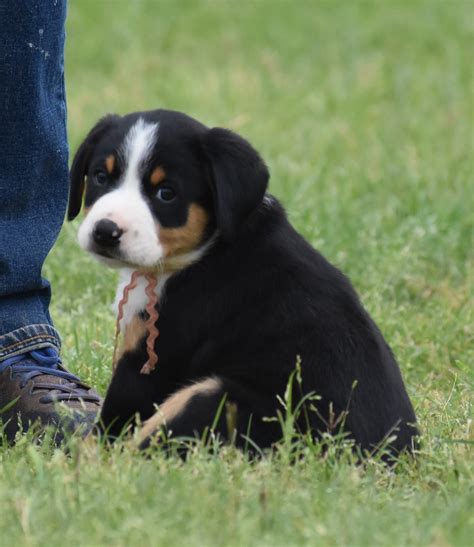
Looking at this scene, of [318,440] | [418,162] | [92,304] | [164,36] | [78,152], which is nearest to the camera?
[318,440]

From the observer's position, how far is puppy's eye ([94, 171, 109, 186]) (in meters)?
3.81

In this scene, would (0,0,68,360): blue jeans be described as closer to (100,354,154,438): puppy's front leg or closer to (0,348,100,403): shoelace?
(0,348,100,403): shoelace

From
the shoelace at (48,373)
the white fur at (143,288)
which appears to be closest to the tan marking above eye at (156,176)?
the white fur at (143,288)

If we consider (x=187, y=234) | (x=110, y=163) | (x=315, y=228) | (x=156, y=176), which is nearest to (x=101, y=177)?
(x=110, y=163)

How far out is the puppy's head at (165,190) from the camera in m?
3.67

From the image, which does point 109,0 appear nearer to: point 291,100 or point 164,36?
point 164,36

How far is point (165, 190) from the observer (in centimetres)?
372

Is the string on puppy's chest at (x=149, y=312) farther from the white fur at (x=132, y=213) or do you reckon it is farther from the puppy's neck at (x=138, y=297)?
the white fur at (x=132, y=213)

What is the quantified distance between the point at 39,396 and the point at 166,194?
910mm

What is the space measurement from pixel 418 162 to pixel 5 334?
4457 millimetres

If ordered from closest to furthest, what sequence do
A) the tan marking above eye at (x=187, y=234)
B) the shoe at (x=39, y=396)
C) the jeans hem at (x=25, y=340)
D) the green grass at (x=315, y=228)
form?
the green grass at (x=315, y=228) < the tan marking above eye at (x=187, y=234) < the shoe at (x=39, y=396) < the jeans hem at (x=25, y=340)

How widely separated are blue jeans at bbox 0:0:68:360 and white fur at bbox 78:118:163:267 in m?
0.61

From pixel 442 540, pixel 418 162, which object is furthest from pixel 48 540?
pixel 418 162

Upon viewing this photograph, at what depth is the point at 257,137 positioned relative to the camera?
9.00m
